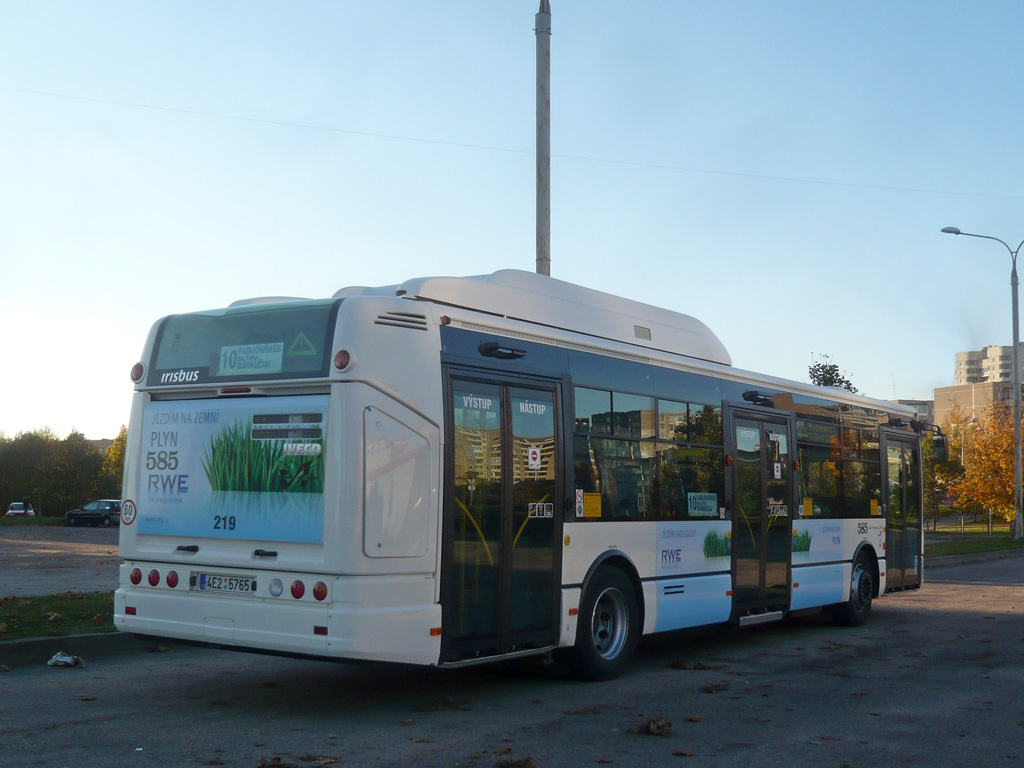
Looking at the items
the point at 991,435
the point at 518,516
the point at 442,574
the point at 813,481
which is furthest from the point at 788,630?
the point at 991,435

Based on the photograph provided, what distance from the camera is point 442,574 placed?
7.99 metres

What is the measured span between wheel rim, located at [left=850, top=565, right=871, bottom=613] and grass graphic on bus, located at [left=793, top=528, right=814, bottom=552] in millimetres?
1483

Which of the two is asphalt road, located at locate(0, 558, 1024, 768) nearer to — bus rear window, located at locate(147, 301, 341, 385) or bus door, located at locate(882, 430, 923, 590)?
bus rear window, located at locate(147, 301, 341, 385)

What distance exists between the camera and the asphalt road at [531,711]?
22.2 feet

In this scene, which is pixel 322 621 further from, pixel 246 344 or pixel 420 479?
pixel 246 344

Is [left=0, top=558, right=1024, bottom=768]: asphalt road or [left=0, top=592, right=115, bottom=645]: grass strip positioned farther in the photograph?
[left=0, top=592, right=115, bottom=645]: grass strip

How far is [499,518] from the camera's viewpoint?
8641 millimetres

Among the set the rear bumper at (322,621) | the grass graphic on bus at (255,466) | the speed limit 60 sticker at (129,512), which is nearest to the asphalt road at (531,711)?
the rear bumper at (322,621)

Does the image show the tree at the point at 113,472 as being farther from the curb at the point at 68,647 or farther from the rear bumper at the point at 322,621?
the rear bumper at the point at 322,621

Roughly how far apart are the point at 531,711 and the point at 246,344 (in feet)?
11.4

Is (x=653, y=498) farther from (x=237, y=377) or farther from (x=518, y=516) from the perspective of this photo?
(x=237, y=377)

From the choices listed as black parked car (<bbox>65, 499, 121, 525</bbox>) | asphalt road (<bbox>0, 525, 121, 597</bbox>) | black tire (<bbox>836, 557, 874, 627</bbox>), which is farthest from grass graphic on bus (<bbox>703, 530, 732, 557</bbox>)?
black parked car (<bbox>65, 499, 121, 525</bbox>)

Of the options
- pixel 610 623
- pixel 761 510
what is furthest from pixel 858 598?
pixel 610 623

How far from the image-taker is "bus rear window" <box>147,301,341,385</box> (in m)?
7.96
